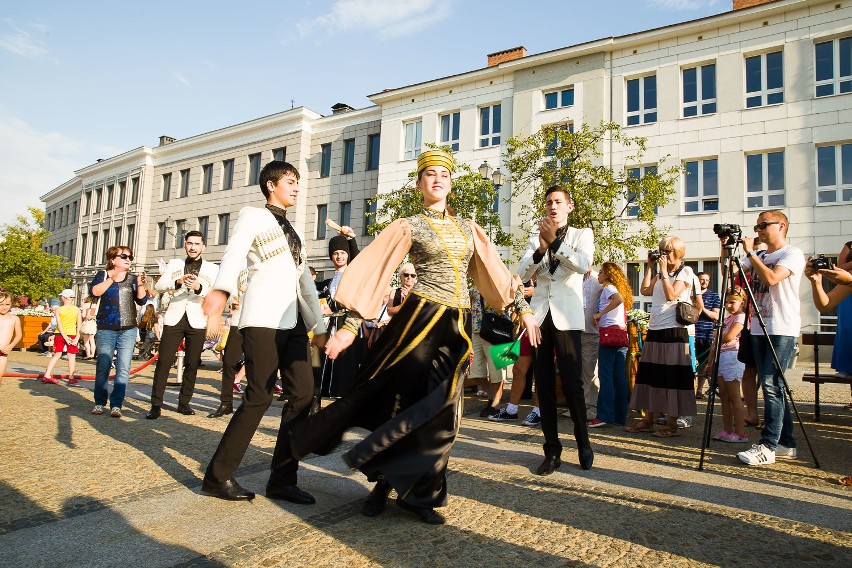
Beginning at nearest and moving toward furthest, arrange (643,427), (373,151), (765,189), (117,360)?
(643,427) → (117,360) → (765,189) → (373,151)

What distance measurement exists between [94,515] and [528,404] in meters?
6.63

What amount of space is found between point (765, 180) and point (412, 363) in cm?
2232

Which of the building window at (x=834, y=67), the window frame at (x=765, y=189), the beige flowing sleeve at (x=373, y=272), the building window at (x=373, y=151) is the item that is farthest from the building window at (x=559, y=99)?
the beige flowing sleeve at (x=373, y=272)

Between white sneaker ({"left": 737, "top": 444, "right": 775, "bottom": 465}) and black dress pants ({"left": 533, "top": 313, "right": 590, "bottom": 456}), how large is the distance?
140 centimetres

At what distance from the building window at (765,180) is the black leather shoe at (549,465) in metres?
20.4

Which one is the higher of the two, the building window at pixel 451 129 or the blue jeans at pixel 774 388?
the building window at pixel 451 129

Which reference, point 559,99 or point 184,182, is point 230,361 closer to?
point 559,99

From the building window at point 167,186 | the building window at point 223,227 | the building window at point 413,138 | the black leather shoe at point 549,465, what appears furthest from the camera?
the building window at point 167,186

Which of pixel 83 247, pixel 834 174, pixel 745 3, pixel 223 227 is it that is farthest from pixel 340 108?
pixel 83 247

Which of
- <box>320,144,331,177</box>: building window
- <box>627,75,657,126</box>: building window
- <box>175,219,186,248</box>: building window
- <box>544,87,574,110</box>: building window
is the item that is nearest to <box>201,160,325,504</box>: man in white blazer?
<box>627,75,657,126</box>: building window

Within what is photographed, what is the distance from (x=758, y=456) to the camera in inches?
199

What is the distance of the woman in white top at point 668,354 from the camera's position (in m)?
6.32

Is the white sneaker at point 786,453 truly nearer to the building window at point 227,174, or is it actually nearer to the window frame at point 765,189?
the window frame at point 765,189

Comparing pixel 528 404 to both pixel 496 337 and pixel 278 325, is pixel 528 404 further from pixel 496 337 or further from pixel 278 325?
pixel 278 325
